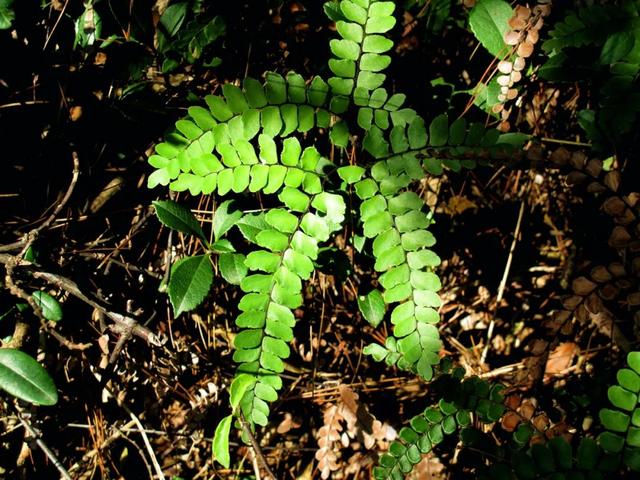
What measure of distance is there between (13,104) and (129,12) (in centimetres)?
54

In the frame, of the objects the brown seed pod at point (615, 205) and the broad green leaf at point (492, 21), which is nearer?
the brown seed pod at point (615, 205)

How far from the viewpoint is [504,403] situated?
5.71 feet

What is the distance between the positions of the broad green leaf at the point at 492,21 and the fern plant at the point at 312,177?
466mm

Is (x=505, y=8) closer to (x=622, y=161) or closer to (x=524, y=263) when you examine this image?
(x=622, y=161)

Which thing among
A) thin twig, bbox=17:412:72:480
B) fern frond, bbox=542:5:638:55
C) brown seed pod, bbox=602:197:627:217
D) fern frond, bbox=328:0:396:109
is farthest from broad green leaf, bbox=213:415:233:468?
fern frond, bbox=542:5:638:55

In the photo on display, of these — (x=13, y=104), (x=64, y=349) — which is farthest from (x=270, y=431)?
(x=13, y=104)

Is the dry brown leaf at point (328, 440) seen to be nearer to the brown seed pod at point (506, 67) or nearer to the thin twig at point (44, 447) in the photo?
the thin twig at point (44, 447)

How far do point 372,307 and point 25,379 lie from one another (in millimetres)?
1157

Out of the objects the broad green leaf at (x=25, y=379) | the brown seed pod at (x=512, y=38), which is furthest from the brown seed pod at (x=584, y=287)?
the broad green leaf at (x=25, y=379)

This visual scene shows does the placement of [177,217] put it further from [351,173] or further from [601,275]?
[601,275]

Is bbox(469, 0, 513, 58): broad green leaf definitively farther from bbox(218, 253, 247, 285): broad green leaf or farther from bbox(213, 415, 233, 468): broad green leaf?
bbox(213, 415, 233, 468): broad green leaf

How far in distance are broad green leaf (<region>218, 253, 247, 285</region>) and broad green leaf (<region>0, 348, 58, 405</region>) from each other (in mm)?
633

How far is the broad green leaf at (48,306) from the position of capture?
1.88 metres

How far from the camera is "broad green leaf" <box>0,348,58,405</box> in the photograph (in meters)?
1.69
